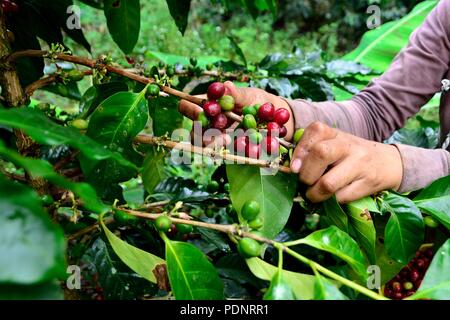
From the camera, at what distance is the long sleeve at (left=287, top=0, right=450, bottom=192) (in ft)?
4.51

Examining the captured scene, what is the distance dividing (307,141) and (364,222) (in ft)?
0.57

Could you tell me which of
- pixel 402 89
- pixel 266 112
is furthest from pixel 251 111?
pixel 402 89

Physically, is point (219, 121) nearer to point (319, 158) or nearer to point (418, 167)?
point (319, 158)

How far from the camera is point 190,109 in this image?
931 millimetres

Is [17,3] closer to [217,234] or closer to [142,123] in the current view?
[142,123]

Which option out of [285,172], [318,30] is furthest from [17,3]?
[318,30]

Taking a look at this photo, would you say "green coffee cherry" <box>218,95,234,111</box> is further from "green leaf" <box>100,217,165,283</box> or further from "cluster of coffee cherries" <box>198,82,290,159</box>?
"green leaf" <box>100,217,165,283</box>

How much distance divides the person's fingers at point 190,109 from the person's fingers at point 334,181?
285 mm

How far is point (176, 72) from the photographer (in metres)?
1.17

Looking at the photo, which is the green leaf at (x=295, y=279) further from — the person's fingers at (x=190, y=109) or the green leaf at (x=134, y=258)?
the person's fingers at (x=190, y=109)

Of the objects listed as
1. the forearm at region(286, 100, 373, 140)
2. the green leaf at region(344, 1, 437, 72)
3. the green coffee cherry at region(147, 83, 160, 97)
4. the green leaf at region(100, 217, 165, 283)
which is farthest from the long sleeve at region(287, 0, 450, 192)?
the green leaf at region(344, 1, 437, 72)

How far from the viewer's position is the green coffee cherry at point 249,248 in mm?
593
